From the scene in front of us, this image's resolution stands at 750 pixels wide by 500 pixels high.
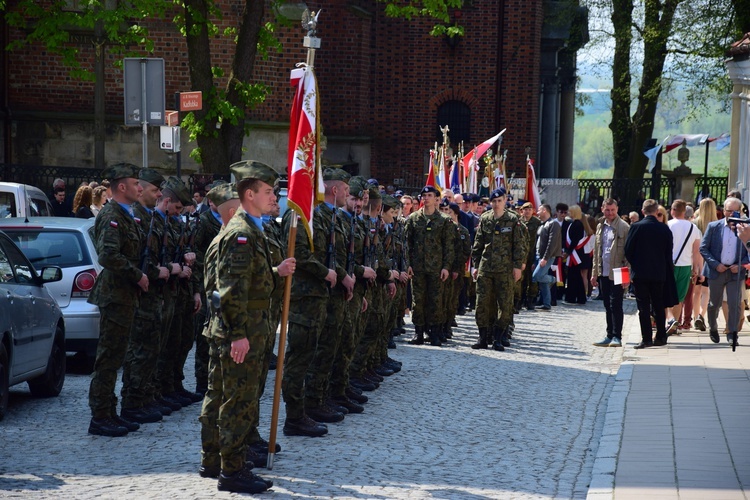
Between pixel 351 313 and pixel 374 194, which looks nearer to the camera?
pixel 351 313

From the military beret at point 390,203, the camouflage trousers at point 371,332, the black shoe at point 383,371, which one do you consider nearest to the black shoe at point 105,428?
the camouflage trousers at point 371,332

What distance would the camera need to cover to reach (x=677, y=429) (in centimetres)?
1009

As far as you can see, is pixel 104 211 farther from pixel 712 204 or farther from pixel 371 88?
pixel 371 88

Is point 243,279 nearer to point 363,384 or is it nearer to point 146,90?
point 363,384

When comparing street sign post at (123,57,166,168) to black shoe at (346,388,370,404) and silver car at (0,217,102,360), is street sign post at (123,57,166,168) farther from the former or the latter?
black shoe at (346,388,370,404)

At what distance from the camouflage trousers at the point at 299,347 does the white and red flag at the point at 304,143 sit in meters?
0.68

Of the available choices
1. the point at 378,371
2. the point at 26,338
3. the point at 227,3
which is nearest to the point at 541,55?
the point at 227,3

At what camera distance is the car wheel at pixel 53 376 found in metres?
11.2

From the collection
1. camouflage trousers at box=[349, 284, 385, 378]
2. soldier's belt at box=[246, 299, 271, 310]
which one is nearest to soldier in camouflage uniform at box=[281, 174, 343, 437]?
soldier's belt at box=[246, 299, 271, 310]

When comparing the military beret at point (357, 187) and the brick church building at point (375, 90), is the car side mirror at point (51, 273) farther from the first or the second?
the brick church building at point (375, 90)

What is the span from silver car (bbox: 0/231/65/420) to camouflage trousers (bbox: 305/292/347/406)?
2365 mm

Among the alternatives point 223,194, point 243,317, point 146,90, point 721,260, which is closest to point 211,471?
point 243,317

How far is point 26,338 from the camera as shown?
10.4 metres

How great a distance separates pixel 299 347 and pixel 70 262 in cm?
399
